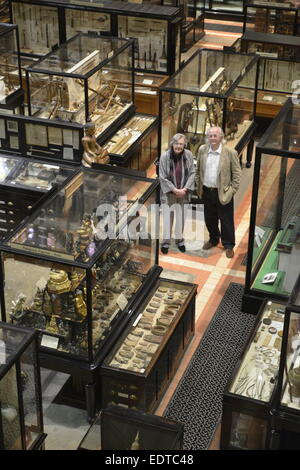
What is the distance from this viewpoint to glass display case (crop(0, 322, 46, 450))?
684 centimetres

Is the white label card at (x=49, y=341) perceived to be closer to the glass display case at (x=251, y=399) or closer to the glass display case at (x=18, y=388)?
the glass display case at (x=18, y=388)

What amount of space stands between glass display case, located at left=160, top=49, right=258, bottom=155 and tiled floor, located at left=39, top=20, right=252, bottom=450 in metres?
0.96

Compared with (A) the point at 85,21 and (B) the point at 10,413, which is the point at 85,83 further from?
(B) the point at 10,413

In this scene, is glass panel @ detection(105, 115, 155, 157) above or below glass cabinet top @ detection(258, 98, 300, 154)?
below

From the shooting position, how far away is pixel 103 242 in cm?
815

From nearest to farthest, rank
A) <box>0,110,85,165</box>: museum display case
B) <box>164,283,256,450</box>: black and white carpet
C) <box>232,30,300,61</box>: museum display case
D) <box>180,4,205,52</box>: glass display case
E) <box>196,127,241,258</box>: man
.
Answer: <box>164,283,256,450</box>: black and white carpet < <box>196,127,241,258</box>: man < <box>0,110,85,165</box>: museum display case < <box>232,30,300,61</box>: museum display case < <box>180,4,205,52</box>: glass display case

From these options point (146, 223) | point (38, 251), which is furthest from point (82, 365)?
point (146, 223)

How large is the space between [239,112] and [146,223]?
4.02 meters

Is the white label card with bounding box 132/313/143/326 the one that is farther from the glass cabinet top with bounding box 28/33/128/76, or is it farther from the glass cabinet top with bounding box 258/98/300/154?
the glass cabinet top with bounding box 28/33/128/76

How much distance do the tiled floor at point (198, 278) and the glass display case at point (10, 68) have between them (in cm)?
264

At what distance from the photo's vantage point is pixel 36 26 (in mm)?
15453

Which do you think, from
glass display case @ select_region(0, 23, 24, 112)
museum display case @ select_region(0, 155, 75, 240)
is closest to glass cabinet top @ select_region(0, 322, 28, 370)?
museum display case @ select_region(0, 155, 75, 240)

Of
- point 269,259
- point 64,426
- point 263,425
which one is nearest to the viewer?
point 263,425

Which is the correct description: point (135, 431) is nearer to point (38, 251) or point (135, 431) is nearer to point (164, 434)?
point (164, 434)
